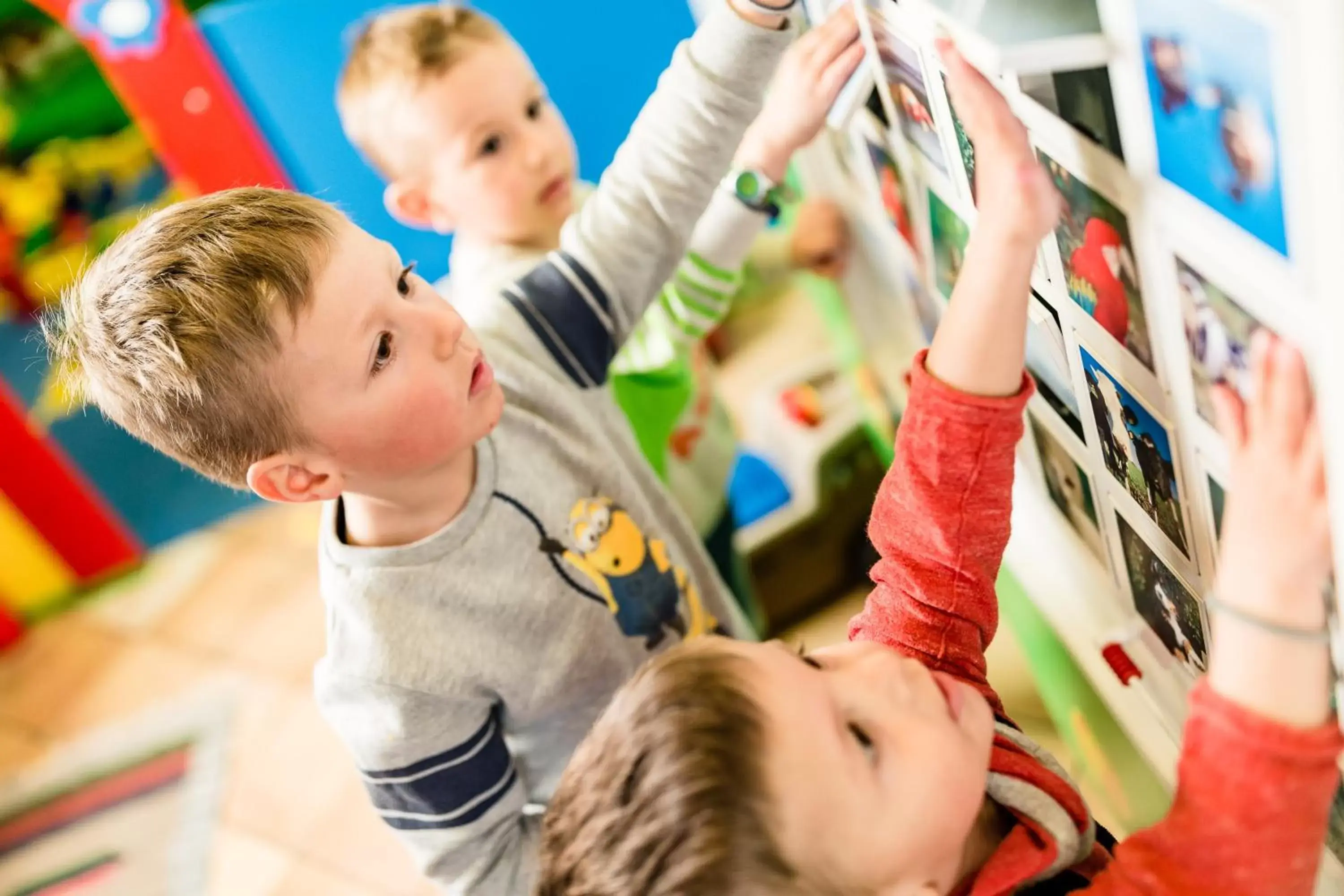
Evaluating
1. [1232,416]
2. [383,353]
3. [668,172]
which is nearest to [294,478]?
[383,353]

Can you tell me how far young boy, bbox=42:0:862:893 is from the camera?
26.5 inches

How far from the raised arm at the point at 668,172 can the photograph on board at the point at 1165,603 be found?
36 cm

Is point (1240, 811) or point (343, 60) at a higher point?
point (343, 60)

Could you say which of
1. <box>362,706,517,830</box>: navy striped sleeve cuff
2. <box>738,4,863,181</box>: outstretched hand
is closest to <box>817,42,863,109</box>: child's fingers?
<box>738,4,863,181</box>: outstretched hand

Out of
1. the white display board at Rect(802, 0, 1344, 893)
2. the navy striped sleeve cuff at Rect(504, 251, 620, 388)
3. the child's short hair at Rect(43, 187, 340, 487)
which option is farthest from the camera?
the navy striped sleeve cuff at Rect(504, 251, 620, 388)

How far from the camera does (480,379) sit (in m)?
0.74

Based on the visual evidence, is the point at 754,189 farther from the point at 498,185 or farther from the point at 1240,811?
the point at 1240,811

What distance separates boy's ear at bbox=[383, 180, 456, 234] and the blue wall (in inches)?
17.2

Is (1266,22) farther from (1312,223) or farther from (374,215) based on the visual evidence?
(374,215)

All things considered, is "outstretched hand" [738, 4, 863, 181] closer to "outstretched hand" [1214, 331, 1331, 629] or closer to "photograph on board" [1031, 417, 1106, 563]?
"photograph on board" [1031, 417, 1106, 563]

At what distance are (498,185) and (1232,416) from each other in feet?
2.58

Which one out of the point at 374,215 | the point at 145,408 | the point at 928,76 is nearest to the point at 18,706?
the point at 374,215

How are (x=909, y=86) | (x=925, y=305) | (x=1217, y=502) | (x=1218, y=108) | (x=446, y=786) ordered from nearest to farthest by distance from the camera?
1. (x=1218, y=108)
2. (x=1217, y=502)
3. (x=909, y=86)
4. (x=446, y=786)
5. (x=925, y=305)

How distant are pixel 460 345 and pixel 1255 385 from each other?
48cm
